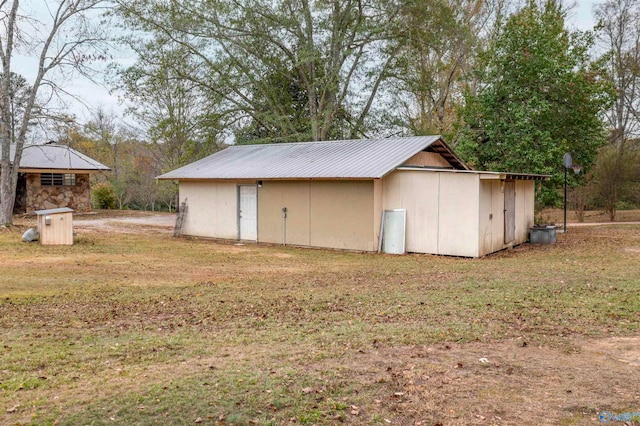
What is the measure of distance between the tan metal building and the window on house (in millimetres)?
10410

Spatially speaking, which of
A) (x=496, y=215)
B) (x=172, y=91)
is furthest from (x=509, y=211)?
(x=172, y=91)

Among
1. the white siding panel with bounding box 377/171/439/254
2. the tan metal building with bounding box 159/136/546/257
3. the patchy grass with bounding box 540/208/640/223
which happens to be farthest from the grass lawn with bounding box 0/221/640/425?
the patchy grass with bounding box 540/208/640/223

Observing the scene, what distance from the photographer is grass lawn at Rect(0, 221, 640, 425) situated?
365 cm

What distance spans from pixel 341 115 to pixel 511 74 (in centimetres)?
843

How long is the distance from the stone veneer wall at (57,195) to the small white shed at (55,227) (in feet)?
40.0

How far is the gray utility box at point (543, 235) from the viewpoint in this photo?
15102 millimetres

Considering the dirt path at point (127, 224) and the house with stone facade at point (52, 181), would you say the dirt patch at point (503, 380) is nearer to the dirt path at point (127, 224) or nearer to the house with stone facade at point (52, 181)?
the dirt path at point (127, 224)

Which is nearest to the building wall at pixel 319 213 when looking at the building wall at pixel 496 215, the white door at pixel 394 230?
the white door at pixel 394 230

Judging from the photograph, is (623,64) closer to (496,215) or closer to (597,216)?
(597,216)

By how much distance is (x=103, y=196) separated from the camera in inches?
1162

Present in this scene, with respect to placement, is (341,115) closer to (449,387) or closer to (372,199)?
(372,199)

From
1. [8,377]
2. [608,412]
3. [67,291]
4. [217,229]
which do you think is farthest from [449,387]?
[217,229]

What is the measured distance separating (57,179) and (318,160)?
1568 centimetres

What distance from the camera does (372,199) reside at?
44.9 feet
